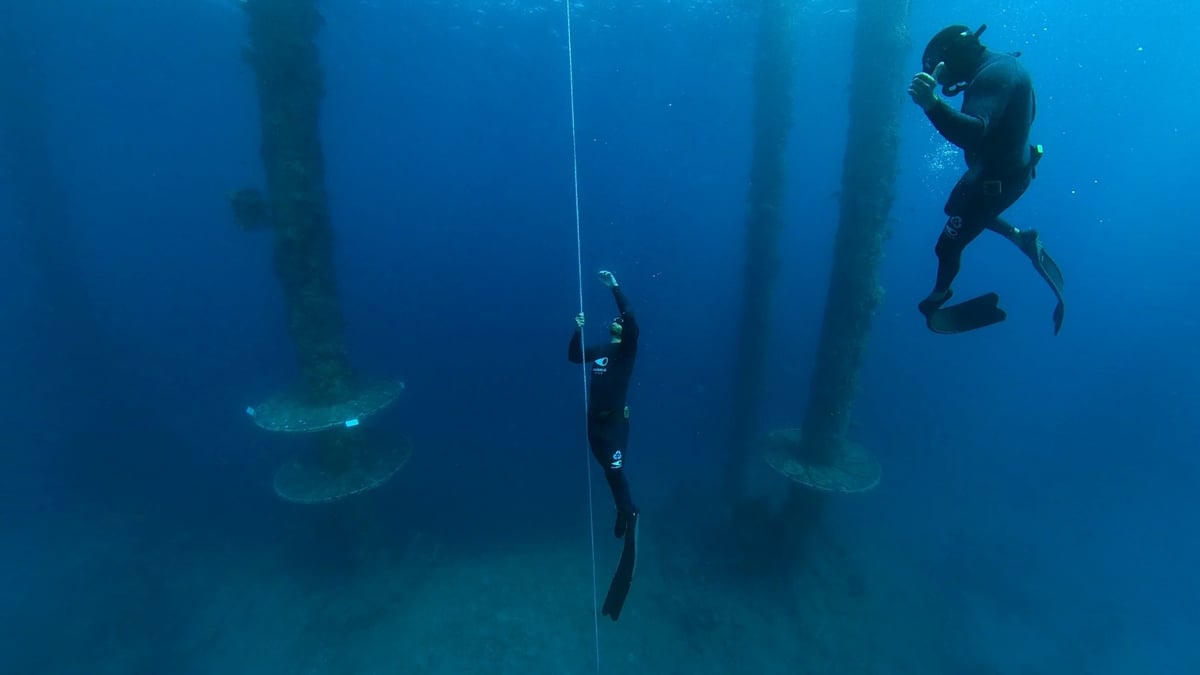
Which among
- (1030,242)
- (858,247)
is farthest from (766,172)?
(1030,242)

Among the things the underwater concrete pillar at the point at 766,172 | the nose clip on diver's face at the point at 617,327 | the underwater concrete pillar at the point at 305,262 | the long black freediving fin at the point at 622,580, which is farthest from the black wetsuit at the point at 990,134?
the underwater concrete pillar at the point at 305,262

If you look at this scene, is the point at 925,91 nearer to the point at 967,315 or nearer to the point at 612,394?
the point at 967,315

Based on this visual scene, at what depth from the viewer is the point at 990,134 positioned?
3426 mm

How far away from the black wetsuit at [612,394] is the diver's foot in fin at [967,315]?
297cm

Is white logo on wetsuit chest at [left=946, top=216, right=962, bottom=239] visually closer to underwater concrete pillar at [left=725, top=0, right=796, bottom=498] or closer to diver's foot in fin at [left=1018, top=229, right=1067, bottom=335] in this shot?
diver's foot in fin at [left=1018, top=229, right=1067, bottom=335]

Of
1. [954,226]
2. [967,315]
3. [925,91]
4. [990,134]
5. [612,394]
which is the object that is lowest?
[612,394]

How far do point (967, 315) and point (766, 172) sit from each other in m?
9.53

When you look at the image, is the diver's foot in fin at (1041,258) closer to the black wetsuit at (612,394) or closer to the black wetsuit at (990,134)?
the black wetsuit at (990,134)

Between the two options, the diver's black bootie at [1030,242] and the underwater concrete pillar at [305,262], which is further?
the underwater concrete pillar at [305,262]

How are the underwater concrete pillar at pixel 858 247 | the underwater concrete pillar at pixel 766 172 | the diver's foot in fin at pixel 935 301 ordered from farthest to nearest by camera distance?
the underwater concrete pillar at pixel 766 172 → the underwater concrete pillar at pixel 858 247 → the diver's foot in fin at pixel 935 301

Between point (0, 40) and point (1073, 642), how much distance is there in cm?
3935

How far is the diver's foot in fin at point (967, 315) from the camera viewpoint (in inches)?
164

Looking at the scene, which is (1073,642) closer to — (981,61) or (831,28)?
(981,61)

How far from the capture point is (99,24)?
21828 millimetres
